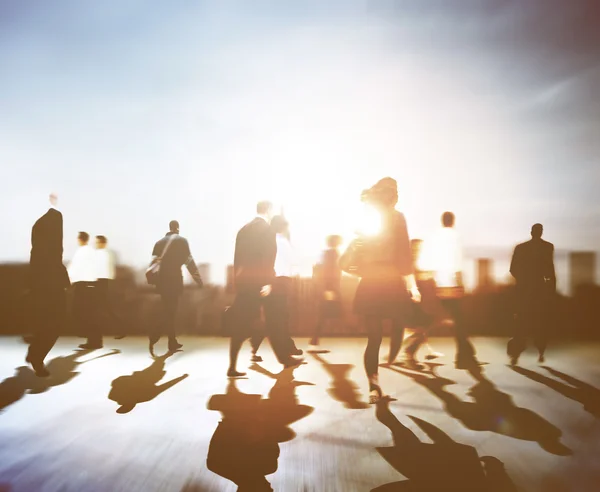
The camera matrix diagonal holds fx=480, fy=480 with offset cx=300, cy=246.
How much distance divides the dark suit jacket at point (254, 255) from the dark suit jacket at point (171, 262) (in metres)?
1.76

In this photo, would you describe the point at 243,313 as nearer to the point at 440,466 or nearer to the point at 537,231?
the point at 440,466

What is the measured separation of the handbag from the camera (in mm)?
7012

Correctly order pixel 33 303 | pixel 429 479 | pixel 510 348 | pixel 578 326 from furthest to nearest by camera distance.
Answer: pixel 578 326, pixel 510 348, pixel 33 303, pixel 429 479

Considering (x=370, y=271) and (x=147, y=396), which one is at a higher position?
(x=370, y=271)

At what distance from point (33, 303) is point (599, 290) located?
11786 mm

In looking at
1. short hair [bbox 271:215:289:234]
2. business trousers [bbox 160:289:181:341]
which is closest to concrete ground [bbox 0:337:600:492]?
business trousers [bbox 160:289:181:341]

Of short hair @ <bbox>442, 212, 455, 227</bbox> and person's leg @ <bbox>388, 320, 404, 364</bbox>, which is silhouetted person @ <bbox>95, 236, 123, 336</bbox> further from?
short hair @ <bbox>442, 212, 455, 227</bbox>

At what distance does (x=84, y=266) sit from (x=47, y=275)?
2.60 metres

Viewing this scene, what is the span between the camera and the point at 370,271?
4.50 meters

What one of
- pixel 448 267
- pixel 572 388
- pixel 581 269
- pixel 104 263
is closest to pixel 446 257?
pixel 448 267

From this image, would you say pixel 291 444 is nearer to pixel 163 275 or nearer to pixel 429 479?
pixel 429 479

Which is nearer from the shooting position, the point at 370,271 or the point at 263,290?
the point at 370,271

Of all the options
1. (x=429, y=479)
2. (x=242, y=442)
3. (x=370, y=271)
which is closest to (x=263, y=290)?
(x=370, y=271)

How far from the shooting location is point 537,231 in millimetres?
6664
